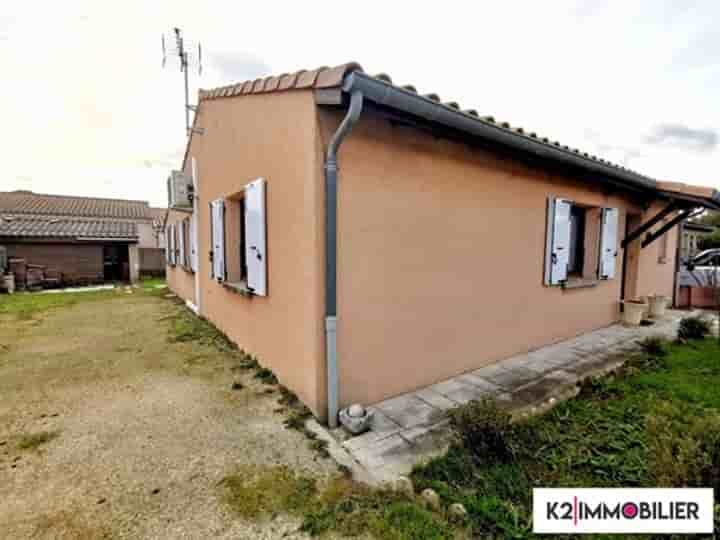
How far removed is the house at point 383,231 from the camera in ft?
9.91

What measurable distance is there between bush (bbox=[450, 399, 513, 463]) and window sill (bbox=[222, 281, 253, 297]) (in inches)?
123

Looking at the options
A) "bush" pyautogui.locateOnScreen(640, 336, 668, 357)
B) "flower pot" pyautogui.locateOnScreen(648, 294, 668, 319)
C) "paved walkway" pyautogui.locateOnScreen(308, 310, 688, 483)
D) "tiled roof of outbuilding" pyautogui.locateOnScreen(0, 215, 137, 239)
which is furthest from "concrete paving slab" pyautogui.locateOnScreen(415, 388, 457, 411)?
"tiled roof of outbuilding" pyautogui.locateOnScreen(0, 215, 137, 239)

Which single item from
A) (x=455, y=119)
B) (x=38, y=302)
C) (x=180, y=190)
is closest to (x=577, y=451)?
(x=455, y=119)

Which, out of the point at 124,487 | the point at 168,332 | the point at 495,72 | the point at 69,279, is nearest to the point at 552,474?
the point at 124,487

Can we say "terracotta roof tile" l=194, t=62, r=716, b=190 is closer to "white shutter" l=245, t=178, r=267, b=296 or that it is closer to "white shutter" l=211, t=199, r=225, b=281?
"white shutter" l=245, t=178, r=267, b=296

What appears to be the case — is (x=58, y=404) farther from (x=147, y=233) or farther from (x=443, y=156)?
(x=147, y=233)

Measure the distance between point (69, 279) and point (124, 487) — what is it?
1833 cm

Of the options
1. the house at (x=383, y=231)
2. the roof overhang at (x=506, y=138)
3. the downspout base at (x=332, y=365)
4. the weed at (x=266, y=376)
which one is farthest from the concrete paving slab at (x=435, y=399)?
the roof overhang at (x=506, y=138)

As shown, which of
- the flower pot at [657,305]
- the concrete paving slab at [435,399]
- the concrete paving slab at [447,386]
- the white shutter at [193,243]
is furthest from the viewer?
the white shutter at [193,243]

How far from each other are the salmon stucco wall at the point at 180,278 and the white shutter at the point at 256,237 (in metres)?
4.97

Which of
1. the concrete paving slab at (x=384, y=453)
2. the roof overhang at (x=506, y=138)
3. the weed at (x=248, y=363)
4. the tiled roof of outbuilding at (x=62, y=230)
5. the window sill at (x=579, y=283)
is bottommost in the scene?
the weed at (x=248, y=363)

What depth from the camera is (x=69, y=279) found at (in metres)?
15.9

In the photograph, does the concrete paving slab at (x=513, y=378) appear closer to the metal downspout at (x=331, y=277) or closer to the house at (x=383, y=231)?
the house at (x=383, y=231)

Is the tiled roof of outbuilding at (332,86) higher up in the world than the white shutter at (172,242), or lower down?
higher up
